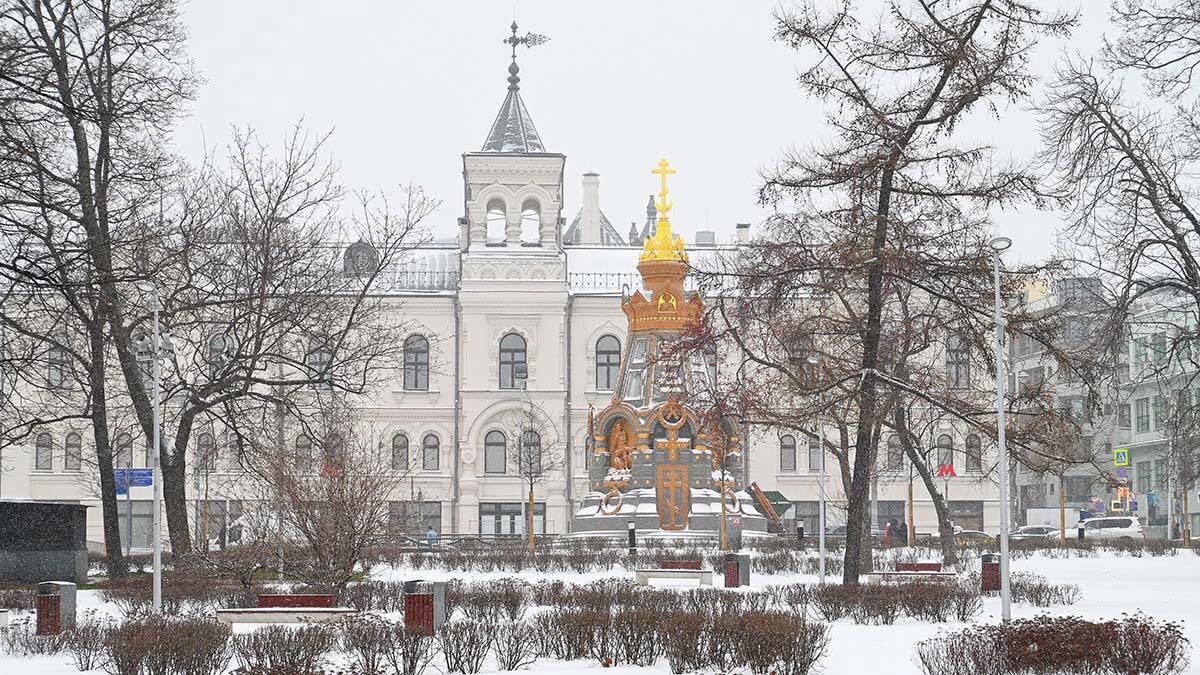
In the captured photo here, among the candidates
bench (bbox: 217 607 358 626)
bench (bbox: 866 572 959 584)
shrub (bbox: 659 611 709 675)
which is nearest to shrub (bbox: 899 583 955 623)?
bench (bbox: 866 572 959 584)

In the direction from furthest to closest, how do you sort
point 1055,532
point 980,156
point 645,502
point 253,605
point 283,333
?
point 1055,532 → point 645,502 → point 283,333 → point 980,156 → point 253,605

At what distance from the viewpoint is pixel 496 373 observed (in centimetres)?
6169

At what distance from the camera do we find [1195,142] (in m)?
27.0

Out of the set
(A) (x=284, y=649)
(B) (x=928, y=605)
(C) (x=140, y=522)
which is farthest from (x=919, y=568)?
(C) (x=140, y=522)

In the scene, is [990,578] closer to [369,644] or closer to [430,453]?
[369,644]

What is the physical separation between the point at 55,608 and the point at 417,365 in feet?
146

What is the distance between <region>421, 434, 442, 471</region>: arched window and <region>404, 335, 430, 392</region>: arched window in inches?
79.6

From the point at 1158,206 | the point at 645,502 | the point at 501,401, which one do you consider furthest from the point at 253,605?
the point at 501,401

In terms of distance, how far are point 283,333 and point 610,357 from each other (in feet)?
106

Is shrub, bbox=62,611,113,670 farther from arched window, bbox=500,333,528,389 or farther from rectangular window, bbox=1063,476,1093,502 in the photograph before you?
rectangular window, bbox=1063,476,1093,502

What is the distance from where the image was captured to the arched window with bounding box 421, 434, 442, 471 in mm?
62275

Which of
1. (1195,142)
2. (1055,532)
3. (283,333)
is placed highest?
(1195,142)

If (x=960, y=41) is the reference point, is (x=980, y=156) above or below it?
below

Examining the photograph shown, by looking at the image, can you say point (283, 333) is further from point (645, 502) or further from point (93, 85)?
point (645, 502)
